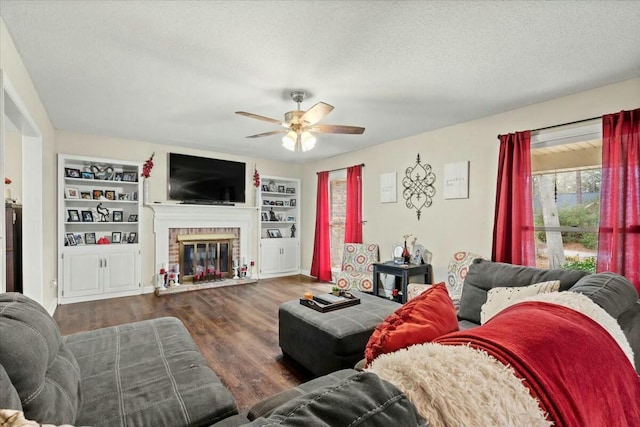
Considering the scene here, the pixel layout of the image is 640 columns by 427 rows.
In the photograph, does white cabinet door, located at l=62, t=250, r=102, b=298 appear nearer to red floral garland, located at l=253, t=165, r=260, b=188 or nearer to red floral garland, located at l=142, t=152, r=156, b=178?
red floral garland, located at l=142, t=152, r=156, b=178

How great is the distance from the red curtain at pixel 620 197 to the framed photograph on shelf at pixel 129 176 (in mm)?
5864

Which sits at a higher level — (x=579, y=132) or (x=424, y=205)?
(x=579, y=132)

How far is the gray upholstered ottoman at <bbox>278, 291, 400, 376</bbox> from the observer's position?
206 centimetres

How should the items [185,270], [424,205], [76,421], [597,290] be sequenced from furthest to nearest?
[185,270], [424,205], [597,290], [76,421]

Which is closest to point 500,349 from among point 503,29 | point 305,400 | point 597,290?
point 305,400

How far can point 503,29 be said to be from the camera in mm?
1892

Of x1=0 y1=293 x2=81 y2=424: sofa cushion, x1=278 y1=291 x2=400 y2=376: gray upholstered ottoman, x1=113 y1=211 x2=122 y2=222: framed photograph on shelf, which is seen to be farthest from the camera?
x1=113 y1=211 x2=122 y2=222: framed photograph on shelf

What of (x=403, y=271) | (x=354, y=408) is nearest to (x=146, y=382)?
(x=354, y=408)

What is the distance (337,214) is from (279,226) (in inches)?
58.7

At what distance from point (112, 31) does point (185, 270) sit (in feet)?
13.4

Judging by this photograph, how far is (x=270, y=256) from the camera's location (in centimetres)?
617

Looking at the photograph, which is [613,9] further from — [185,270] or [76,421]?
[185,270]

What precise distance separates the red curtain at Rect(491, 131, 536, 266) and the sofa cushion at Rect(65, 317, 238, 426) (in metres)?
3.08

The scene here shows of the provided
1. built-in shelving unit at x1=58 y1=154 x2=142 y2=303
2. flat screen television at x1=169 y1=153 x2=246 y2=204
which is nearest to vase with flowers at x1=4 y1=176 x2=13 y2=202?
built-in shelving unit at x1=58 y1=154 x2=142 y2=303
